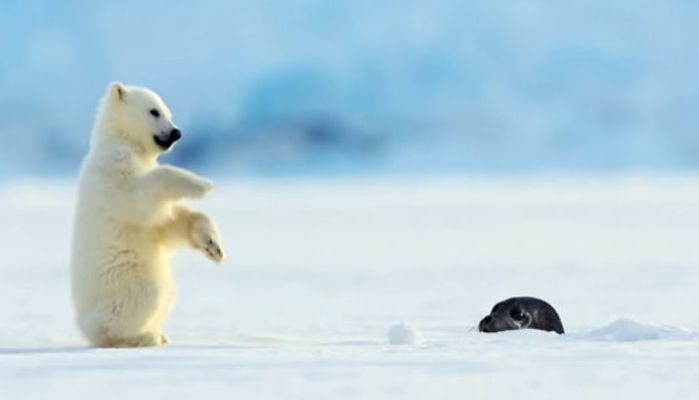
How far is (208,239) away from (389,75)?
2985 cm

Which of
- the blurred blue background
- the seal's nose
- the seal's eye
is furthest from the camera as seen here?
the blurred blue background

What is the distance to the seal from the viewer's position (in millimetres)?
4875

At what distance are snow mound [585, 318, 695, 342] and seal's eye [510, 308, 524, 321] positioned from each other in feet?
2.01

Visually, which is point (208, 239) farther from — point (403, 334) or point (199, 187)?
point (403, 334)

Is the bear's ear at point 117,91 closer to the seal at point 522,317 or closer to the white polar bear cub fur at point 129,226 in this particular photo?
the white polar bear cub fur at point 129,226

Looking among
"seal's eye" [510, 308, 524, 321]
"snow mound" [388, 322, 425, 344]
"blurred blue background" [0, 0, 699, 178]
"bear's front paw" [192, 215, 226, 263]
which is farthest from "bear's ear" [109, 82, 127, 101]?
"blurred blue background" [0, 0, 699, 178]

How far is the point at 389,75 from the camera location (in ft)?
111

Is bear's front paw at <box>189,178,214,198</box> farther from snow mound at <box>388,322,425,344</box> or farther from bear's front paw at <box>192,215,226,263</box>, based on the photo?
snow mound at <box>388,322,425,344</box>

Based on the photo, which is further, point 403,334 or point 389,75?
point 389,75

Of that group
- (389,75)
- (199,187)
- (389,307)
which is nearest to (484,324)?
(199,187)

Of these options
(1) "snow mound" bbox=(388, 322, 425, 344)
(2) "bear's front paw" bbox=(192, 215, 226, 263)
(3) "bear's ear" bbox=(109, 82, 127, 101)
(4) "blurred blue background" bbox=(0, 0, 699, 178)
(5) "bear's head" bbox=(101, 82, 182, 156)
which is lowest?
(1) "snow mound" bbox=(388, 322, 425, 344)

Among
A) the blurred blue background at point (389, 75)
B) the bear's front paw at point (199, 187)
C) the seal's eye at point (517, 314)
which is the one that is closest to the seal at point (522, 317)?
the seal's eye at point (517, 314)

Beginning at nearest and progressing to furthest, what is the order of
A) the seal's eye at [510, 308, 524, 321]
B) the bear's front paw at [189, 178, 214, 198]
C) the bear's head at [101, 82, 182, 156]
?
1. the bear's front paw at [189, 178, 214, 198]
2. the bear's head at [101, 82, 182, 156]
3. the seal's eye at [510, 308, 524, 321]

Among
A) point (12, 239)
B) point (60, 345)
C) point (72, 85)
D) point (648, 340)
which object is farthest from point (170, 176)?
point (72, 85)
